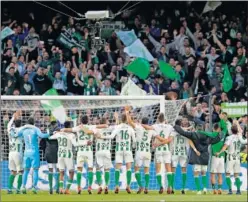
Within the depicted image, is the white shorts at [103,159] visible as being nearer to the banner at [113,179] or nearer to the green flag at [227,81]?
the banner at [113,179]

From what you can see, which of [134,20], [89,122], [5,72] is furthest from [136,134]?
[134,20]

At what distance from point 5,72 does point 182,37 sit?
480cm

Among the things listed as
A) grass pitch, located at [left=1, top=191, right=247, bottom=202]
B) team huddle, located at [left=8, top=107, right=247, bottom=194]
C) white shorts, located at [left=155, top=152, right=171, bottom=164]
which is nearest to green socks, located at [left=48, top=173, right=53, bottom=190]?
team huddle, located at [left=8, top=107, right=247, bottom=194]

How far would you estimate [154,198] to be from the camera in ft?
65.9

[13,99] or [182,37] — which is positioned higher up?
[182,37]

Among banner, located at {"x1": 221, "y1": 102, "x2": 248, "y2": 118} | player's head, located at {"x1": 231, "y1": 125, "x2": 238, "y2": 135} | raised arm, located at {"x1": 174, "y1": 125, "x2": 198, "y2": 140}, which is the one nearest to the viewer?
raised arm, located at {"x1": 174, "y1": 125, "x2": 198, "y2": 140}

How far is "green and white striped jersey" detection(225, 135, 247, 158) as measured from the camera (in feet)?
71.6

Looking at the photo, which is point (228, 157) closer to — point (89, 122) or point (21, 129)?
point (89, 122)

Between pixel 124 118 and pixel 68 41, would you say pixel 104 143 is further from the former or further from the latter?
pixel 68 41

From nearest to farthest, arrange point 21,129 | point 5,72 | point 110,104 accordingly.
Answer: point 21,129, point 110,104, point 5,72

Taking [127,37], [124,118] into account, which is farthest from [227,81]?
[124,118]

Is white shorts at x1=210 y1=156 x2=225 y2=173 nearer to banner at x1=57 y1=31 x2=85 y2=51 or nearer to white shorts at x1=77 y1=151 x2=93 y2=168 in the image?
white shorts at x1=77 y1=151 x2=93 y2=168

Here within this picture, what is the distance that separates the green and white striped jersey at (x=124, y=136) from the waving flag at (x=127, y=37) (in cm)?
677

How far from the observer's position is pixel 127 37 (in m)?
28.0
